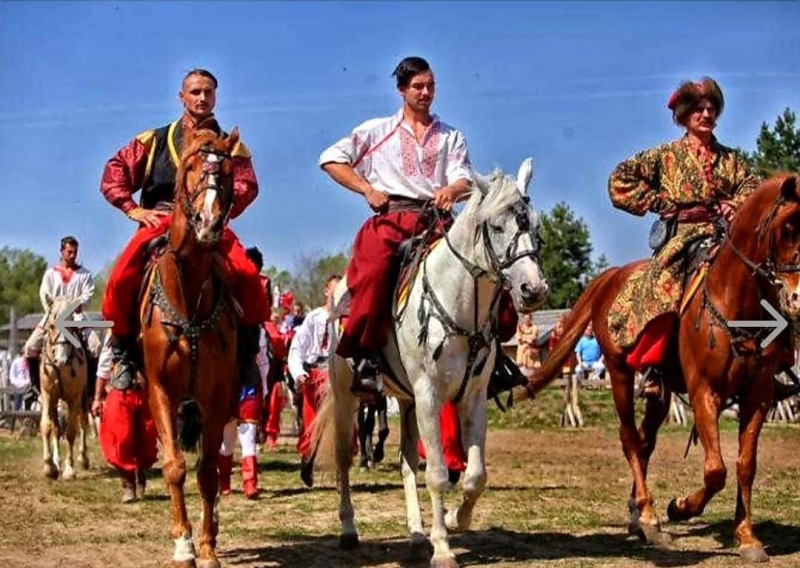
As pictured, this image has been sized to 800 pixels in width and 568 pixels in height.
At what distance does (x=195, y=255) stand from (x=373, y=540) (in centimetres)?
287

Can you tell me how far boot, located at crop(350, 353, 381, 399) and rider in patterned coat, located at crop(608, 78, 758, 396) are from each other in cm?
214

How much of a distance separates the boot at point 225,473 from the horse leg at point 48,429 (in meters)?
3.55

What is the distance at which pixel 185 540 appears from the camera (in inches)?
317

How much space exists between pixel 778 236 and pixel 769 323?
0.63 m

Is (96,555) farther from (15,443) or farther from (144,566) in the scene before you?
(15,443)

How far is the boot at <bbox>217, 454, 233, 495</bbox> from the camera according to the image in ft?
39.8

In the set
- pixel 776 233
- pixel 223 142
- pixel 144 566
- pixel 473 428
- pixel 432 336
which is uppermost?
pixel 223 142

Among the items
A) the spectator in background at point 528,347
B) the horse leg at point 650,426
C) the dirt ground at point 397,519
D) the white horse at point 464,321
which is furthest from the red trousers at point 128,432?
the spectator in background at point 528,347

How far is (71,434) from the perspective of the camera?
54.6ft

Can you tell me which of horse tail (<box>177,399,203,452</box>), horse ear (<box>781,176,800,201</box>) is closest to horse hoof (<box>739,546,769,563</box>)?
horse ear (<box>781,176,800,201</box>)

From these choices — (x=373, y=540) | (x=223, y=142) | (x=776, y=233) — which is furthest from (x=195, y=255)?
(x=776, y=233)

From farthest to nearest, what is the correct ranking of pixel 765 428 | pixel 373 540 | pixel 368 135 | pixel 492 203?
pixel 765 428, pixel 373 540, pixel 368 135, pixel 492 203

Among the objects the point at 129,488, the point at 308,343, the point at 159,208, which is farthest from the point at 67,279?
the point at 159,208

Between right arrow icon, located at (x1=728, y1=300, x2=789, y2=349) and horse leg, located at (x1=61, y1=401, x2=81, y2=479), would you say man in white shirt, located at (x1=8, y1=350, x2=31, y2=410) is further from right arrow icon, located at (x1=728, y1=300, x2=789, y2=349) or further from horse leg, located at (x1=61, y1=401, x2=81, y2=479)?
right arrow icon, located at (x1=728, y1=300, x2=789, y2=349)
